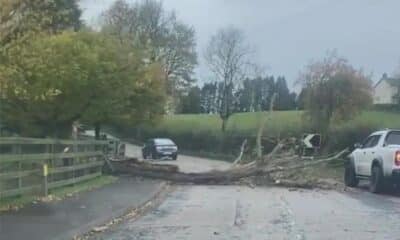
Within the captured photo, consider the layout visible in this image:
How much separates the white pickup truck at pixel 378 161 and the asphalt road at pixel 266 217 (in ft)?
2.02

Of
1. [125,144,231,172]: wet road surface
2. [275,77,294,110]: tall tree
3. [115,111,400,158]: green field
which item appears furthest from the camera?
[275,77,294,110]: tall tree

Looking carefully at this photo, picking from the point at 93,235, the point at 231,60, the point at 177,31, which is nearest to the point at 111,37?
the point at 93,235

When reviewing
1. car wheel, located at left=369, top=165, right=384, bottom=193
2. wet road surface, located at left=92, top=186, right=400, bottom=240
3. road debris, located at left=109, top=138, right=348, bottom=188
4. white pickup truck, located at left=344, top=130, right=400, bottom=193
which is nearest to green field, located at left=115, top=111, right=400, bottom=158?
road debris, located at left=109, top=138, right=348, bottom=188

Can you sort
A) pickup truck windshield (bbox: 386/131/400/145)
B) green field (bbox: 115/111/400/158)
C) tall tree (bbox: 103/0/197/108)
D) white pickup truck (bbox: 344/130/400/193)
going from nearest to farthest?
white pickup truck (bbox: 344/130/400/193), pickup truck windshield (bbox: 386/131/400/145), green field (bbox: 115/111/400/158), tall tree (bbox: 103/0/197/108)

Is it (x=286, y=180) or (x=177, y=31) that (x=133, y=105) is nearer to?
(x=286, y=180)

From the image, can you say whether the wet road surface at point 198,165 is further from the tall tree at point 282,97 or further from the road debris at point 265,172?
the tall tree at point 282,97

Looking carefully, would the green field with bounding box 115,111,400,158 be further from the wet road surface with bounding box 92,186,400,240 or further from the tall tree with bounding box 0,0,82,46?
the tall tree with bounding box 0,0,82,46

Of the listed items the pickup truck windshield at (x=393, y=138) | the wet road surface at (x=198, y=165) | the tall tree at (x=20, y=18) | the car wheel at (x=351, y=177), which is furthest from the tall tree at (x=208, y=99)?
the tall tree at (x=20, y=18)

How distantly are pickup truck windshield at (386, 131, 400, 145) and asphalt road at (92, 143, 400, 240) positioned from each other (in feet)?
6.18

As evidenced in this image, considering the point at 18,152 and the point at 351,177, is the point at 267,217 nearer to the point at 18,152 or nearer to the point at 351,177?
the point at 18,152

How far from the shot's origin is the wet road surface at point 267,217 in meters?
12.6

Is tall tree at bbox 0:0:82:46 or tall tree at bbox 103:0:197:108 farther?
tall tree at bbox 103:0:197:108

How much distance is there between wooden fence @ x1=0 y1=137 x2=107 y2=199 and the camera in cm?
1548

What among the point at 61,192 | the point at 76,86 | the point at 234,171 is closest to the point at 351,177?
the point at 234,171
